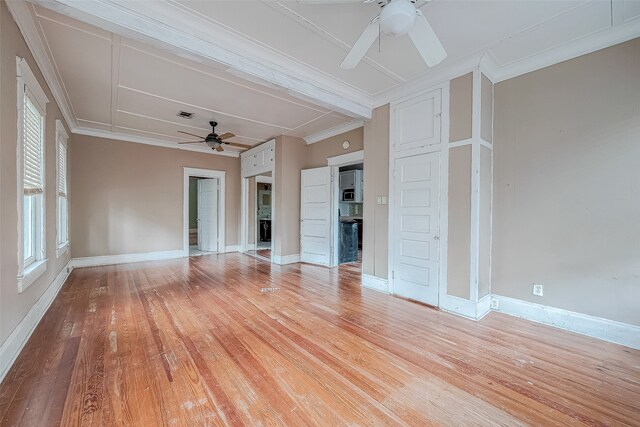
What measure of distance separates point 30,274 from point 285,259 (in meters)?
3.83

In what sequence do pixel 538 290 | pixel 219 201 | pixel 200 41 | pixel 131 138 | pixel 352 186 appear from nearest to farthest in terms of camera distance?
1. pixel 200 41
2. pixel 538 290
3. pixel 131 138
4. pixel 219 201
5. pixel 352 186

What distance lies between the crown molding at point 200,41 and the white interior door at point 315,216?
6.91 ft

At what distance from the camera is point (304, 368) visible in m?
1.92

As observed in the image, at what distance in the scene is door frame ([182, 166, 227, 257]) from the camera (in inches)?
250

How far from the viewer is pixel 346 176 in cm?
723

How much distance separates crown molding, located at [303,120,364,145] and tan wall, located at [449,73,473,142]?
1758mm

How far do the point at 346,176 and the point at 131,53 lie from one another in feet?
17.3

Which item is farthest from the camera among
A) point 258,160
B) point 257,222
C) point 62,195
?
point 257,222

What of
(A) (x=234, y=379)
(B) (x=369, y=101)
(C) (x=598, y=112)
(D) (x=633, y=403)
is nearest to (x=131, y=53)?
(B) (x=369, y=101)

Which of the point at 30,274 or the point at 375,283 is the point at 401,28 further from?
the point at 30,274

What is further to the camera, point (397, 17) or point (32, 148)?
point (32, 148)


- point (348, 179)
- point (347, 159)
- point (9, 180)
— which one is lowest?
point (9, 180)

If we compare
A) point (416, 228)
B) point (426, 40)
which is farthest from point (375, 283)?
point (426, 40)

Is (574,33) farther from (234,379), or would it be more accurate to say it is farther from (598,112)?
(234,379)
